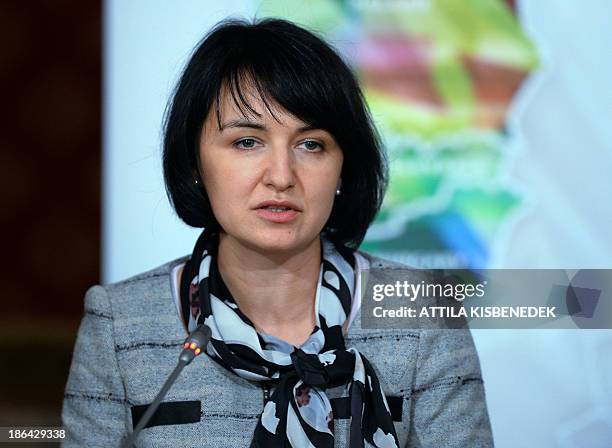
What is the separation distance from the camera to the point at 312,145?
1.42 meters

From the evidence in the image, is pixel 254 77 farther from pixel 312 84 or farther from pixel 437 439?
Result: pixel 437 439

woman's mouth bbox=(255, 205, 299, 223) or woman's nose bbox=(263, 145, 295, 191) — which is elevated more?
woman's nose bbox=(263, 145, 295, 191)

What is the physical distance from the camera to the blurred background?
6.68 ft

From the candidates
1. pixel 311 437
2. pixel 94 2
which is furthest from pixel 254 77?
pixel 94 2

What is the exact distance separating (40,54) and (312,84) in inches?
50.9

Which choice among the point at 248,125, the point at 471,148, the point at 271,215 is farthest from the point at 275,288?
the point at 471,148

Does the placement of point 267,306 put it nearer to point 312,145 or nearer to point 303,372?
point 303,372

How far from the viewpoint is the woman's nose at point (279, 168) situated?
135cm

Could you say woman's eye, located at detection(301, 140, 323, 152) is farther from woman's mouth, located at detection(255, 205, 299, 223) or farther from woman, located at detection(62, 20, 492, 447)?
woman's mouth, located at detection(255, 205, 299, 223)

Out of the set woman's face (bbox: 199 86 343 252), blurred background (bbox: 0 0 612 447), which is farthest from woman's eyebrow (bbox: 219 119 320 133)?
blurred background (bbox: 0 0 612 447)

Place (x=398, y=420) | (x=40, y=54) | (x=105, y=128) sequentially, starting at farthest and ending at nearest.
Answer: (x=40, y=54) → (x=105, y=128) → (x=398, y=420)

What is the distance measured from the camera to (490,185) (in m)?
2.15

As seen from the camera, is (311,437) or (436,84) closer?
(311,437)

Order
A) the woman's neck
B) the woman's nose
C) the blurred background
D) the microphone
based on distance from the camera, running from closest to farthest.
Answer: the microphone
the woman's nose
the woman's neck
the blurred background
